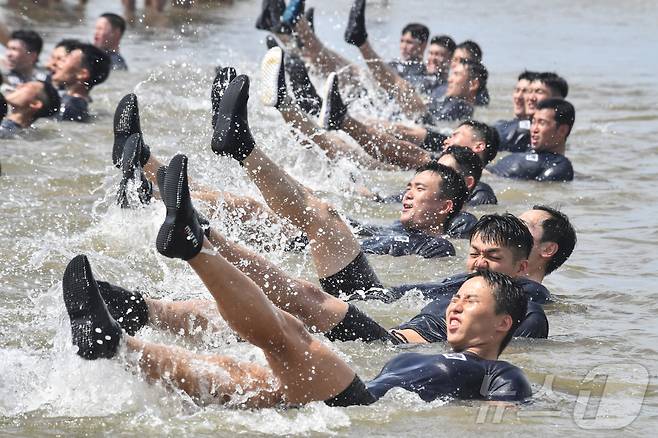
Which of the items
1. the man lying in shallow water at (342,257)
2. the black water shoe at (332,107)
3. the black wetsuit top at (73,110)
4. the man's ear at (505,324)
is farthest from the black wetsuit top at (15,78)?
the man's ear at (505,324)

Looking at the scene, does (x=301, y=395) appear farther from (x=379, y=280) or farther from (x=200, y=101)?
(x=200, y=101)

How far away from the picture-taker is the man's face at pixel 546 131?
10516mm

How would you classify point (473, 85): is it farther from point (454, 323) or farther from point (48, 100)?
point (454, 323)

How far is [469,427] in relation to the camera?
4992 mm

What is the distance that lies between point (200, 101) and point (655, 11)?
1302cm

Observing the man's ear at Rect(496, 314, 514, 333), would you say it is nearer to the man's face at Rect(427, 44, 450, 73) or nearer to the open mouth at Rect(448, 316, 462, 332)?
the open mouth at Rect(448, 316, 462, 332)

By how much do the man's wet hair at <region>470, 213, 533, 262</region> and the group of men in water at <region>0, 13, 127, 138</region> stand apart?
6.26 metres

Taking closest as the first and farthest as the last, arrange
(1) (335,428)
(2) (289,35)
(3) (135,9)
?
(1) (335,428) < (2) (289,35) < (3) (135,9)

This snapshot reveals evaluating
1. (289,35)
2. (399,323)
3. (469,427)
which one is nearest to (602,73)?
(289,35)

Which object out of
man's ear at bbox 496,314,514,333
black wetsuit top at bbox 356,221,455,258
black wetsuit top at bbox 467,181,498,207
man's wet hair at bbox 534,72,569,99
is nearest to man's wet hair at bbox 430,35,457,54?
man's wet hair at bbox 534,72,569,99

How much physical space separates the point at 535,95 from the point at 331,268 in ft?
17.8

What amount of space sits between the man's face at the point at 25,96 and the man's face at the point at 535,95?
14.6 ft

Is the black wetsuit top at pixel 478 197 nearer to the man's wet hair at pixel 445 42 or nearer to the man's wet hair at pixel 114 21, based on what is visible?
the man's wet hair at pixel 445 42

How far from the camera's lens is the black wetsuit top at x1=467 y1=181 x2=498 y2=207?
922cm
